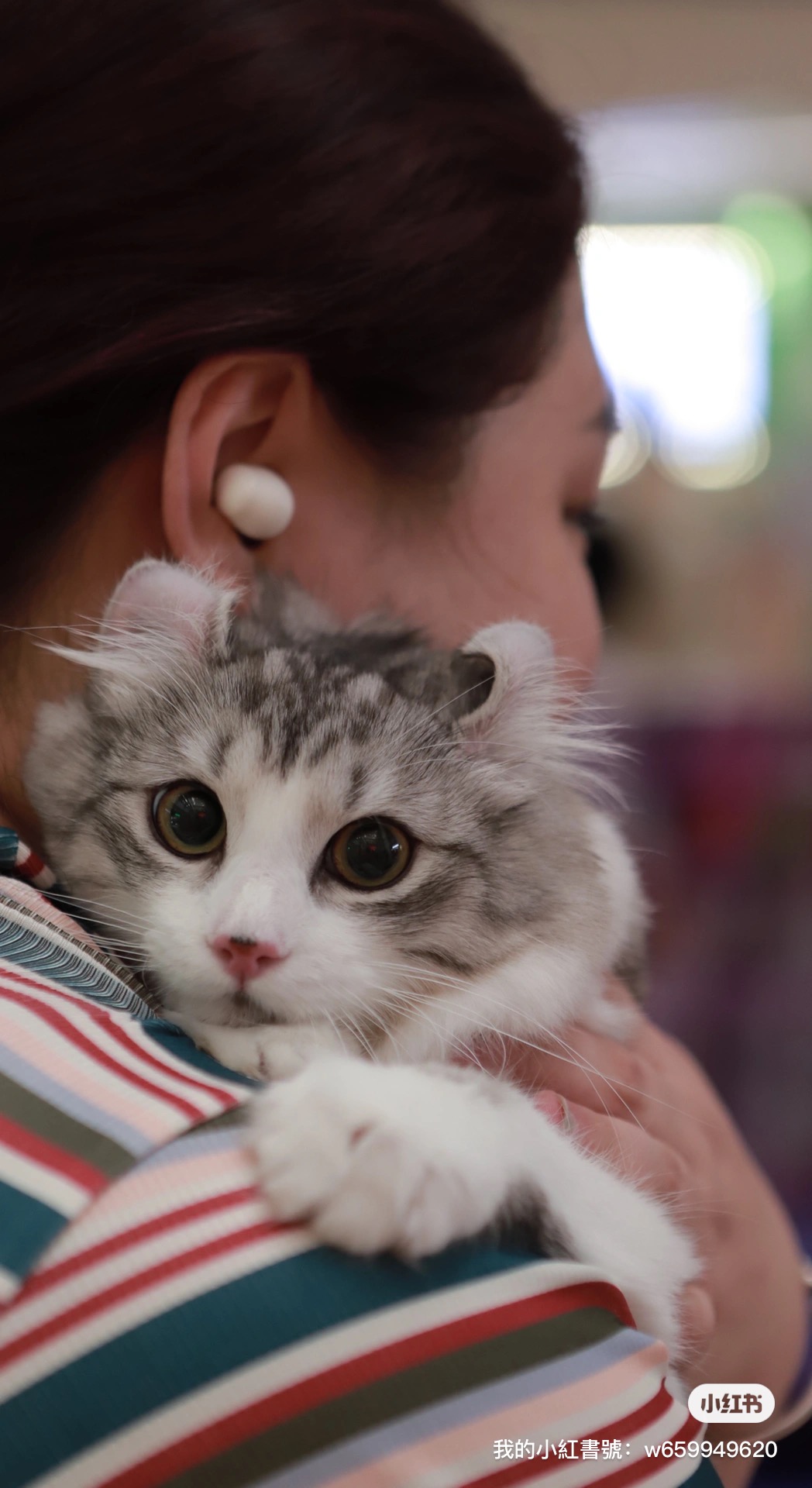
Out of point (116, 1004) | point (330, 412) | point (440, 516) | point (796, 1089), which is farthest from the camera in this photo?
point (796, 1089)

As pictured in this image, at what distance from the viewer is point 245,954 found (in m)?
0.82

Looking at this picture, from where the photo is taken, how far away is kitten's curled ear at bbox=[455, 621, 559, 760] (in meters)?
0.95

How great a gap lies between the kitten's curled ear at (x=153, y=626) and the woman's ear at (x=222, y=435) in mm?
50

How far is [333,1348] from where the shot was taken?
0.53 metres

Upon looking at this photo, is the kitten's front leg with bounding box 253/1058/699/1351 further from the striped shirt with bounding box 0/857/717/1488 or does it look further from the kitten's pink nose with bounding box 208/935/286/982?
the kitten's pink nose with bounding box 208/935/286/982

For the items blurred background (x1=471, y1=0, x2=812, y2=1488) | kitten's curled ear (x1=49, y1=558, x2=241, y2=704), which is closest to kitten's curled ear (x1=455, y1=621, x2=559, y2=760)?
kitten's curled ear (x1=49, y1=558, x2=241, y2=704)

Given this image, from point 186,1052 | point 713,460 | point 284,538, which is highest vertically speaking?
point 713,460

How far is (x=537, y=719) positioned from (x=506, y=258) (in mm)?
465

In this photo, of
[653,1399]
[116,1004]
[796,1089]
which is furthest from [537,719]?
[796,1089]

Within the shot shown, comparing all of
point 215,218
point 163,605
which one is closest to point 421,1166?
point 163,605

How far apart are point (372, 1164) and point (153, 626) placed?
1.84 feet

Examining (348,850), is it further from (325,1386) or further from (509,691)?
(325,1386)

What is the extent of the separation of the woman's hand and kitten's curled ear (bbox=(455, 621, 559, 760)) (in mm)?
260

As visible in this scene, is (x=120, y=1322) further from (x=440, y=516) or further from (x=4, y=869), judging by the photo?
(x=440, y=516)
